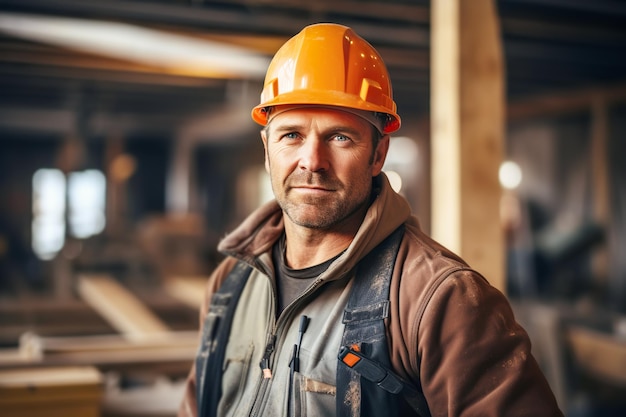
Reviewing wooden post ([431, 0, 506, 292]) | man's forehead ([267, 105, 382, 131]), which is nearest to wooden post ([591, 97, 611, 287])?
wooden post ([431, 0, 506, 292])

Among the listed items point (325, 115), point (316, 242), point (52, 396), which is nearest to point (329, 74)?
point (325, 115)

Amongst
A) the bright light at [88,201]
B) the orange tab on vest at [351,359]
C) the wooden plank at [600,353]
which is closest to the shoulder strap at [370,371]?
the orange tab on vest at [351,359]

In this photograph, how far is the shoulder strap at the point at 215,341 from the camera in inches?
83.7

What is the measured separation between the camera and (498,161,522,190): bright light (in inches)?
516

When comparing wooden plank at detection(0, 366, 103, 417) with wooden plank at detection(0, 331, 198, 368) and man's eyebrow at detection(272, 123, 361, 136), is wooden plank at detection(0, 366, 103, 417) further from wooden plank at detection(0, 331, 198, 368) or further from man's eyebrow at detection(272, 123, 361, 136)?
man's eyebrow at detection(272, 123, 361, 136)

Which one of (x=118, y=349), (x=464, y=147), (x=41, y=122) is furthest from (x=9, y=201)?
(x=464, y=147)

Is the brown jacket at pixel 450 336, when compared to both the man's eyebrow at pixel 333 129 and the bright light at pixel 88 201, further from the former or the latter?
the bright light at pixel 88 201

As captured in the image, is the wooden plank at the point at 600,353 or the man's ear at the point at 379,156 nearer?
the man's ear at the point at 379,156

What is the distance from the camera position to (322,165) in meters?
1.93

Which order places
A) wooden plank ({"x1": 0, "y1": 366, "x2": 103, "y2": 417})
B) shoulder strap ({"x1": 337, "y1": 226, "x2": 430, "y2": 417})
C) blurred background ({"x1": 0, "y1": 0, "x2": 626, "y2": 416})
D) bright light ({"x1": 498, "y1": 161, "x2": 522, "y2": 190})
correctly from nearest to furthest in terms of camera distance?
shoulder strap ({"x1": 337, "y1": 226, "x2": 430, "y2": 417})
wooden plank ({"x1": 0, "y1": 366, "x2": 103, "y2": 417})
blurred background ({"x1": 0, "y1": 0, "x2": 626, "y2": 416})
bright light ({"x1": 498, "y1": 161, "x2": 522, "y2": 190})

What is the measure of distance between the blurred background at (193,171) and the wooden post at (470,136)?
0.04 meters

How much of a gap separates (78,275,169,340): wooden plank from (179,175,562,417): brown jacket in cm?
397

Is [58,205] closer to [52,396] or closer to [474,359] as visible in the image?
[52,396]

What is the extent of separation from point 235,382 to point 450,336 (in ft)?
2.49
